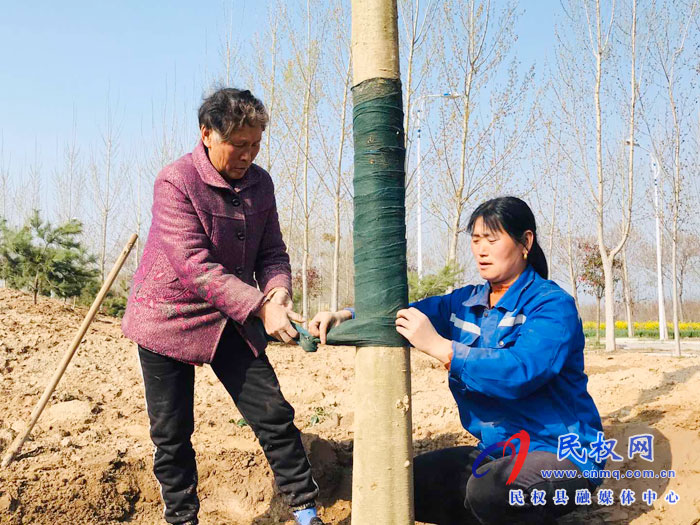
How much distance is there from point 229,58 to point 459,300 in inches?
517

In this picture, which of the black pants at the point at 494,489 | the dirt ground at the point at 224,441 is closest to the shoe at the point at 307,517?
the black pants at the point at 494,489

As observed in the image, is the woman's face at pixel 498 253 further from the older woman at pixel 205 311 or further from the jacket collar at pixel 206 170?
the jacket collar at pixel 206 170

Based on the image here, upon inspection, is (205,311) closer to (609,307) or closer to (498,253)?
(498,253)

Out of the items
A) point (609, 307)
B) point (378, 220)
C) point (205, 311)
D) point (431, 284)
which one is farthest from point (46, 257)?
point (609, 307)

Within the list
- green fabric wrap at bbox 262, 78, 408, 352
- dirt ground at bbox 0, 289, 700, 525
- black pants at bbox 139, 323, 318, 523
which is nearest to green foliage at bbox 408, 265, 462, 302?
dirt ground at bbox 0, 289, 700, 525

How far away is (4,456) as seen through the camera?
3.59 m

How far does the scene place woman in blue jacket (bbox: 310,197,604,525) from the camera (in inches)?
73.9

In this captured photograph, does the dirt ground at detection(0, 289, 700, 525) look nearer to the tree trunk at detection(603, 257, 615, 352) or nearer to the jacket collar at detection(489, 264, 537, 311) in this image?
the jacket collar at detection(489, 264, 537, 311)

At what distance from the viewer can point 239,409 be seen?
8.28 ft

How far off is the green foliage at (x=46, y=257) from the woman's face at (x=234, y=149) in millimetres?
6993

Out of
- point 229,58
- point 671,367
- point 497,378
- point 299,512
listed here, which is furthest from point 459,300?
point 229,58

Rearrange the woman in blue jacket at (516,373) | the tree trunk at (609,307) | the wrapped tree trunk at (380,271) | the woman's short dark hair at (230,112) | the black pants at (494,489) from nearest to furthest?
the wrapped tree trunk at (380,271), the woman in blue jacket at (516,373), the black pants at (494,489), the woman's short dark hair at (230,112), the tree trunk at (609,307)

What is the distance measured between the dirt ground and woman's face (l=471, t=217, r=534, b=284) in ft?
3.78

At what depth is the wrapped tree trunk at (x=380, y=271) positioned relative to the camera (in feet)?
5.82
